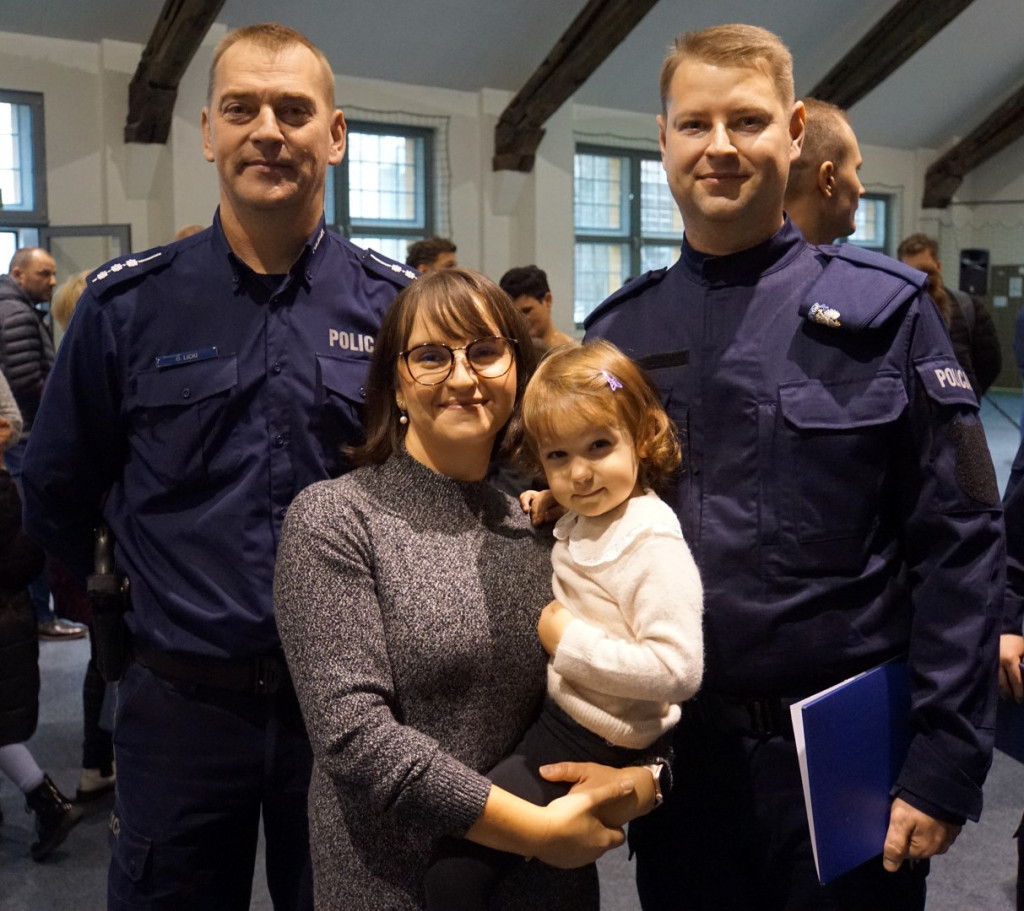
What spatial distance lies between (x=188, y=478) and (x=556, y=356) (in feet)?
2.09

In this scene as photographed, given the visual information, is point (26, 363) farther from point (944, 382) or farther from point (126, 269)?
point (944, 382)

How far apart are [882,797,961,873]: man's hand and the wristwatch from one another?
315 millimetres

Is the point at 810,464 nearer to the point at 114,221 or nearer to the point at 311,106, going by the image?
the point at 311,106

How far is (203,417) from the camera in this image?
160 centimetres

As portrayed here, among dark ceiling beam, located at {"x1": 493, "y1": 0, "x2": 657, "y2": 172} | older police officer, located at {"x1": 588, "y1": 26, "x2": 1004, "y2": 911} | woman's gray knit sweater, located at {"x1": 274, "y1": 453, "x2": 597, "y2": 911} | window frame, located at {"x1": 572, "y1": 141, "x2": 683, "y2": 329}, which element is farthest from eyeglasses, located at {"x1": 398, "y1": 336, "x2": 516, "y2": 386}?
window frame, located at {"x1": 572, "y1": 141, "x2": 683, "y2": 329}

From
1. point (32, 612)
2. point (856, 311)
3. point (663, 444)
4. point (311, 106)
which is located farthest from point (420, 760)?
point (32, 612)

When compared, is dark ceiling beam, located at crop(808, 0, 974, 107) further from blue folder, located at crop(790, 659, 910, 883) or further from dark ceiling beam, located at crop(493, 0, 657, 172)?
blue folder, located at crop(790, 659, 910, 883)

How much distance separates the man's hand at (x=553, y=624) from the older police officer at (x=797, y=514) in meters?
0.25

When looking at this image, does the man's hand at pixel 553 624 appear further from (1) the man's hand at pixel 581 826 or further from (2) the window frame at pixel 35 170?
(2) the window frame at pixel 35 170

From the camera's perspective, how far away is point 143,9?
22.5 feet

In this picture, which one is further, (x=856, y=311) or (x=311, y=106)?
(x=311, y=106)

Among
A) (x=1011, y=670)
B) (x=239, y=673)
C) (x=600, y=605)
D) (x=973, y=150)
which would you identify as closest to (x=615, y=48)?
(x=973, y=150)

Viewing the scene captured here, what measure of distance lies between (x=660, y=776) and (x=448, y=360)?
60 cm

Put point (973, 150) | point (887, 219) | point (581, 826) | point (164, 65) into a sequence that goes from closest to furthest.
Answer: point (581, 826) → point (164, 65) → point (973, 150) → point (887, 219)
